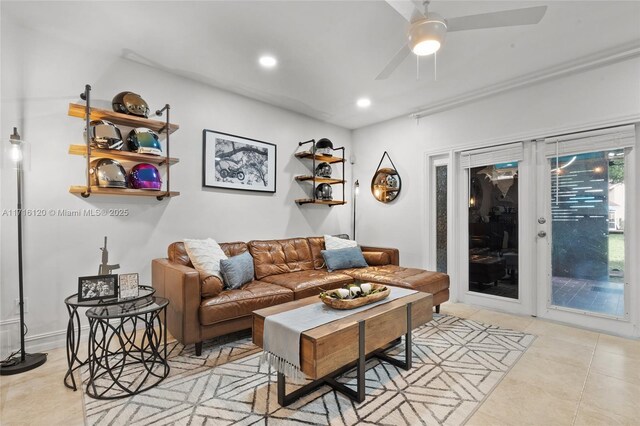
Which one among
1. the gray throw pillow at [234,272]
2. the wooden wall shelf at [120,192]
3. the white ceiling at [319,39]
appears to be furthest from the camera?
the gray throw pillow at [234,272]

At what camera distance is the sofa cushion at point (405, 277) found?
134 inches

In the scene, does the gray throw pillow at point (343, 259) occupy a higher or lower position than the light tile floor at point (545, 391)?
higher

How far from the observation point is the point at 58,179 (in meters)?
2.85

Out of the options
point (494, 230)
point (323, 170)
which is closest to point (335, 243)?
point (323, 170)

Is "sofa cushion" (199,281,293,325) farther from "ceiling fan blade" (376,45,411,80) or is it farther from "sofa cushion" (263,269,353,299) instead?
"ceiling fan blade" (376,45,411,80)

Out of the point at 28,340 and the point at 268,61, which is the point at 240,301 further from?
the point at 268,61

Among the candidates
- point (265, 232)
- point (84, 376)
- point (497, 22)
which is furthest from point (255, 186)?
point (497, 22)

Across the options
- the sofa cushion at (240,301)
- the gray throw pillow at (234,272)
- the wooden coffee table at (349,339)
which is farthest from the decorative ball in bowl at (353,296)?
the gray throw pillow at (234,272)

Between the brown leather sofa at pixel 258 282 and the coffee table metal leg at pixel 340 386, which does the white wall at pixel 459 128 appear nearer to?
the brown leather sofa at pixel 258 282

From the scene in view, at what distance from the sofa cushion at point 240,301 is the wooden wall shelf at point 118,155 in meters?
1.51

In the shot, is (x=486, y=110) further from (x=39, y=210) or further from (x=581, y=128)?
(x=39, y=210)

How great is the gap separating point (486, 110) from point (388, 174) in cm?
161

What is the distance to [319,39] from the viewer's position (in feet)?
9.28

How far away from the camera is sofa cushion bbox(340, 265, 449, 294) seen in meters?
3.41
